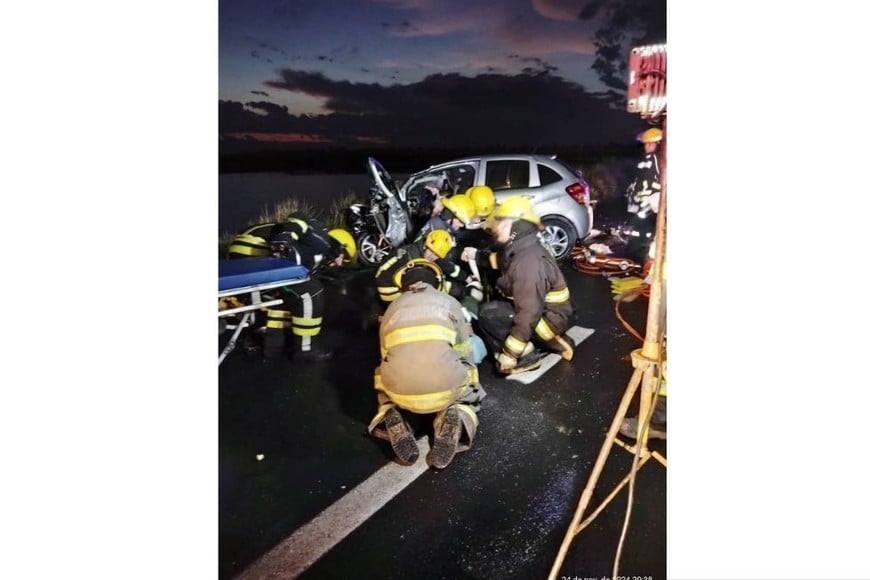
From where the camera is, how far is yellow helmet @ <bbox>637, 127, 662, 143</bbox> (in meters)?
1.65

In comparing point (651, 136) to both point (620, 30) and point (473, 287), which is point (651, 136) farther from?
point (473, 287)

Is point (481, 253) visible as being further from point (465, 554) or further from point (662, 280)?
point (465, 554)

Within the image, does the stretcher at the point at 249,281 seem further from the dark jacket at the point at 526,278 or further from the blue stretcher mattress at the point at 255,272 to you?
the dark jacket at the point at 526,278

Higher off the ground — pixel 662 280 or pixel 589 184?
pixel 589 184

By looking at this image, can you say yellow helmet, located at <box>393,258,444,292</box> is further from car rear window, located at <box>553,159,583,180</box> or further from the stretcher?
car rear window, located at <box>553,159,583,180</box>

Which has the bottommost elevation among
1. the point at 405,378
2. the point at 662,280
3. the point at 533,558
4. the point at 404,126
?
the point at 533,558

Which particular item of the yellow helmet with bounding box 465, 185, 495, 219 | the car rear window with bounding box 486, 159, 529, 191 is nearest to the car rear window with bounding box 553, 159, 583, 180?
the car rear window with bounding box 486, 159, 529, 191

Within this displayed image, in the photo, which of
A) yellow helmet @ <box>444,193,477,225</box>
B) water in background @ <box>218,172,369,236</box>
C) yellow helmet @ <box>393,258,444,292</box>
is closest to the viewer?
water in background @ <box>218,172,369,236</box>

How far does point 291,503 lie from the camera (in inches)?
58.5

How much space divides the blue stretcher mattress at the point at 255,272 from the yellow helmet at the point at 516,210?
976mm

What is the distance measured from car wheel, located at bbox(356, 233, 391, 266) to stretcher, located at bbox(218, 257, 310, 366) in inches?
27.4
